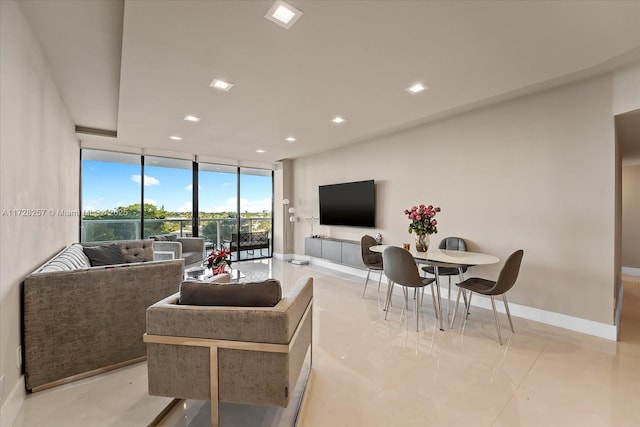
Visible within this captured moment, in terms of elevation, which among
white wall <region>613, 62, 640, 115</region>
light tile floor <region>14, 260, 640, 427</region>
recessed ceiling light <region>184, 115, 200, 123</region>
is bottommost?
light tile floor <region>14, 260, 640, 427</region>

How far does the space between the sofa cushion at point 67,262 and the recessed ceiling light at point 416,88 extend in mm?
3691

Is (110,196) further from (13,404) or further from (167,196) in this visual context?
(13,404)

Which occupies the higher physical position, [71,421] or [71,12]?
[71,12]

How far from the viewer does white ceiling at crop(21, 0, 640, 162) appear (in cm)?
188

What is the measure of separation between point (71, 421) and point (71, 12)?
2844mm

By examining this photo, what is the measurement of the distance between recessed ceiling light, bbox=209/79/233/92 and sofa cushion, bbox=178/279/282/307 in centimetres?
223

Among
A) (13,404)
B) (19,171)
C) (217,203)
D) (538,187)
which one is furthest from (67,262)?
(538,187)

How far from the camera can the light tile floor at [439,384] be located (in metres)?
1.73

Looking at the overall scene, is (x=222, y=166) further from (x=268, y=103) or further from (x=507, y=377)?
(x=507, y=377)

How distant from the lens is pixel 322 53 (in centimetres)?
236

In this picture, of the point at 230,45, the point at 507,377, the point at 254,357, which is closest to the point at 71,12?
the point at 230,45

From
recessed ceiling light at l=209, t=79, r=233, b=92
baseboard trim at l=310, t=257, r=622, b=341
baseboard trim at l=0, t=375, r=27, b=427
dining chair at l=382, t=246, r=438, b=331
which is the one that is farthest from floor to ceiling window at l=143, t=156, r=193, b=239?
baseboard trim at l=310, t=257, r=622, b=341

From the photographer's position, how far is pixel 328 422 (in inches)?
66.0

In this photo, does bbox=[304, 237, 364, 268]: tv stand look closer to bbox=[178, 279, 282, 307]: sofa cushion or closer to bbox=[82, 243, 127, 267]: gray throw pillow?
bbox=[178, 279, 282, 307]: sofa cushion
